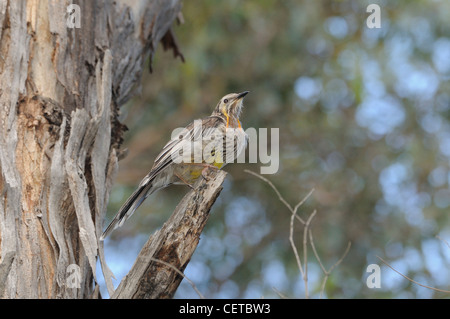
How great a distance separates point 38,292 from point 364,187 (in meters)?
6.68

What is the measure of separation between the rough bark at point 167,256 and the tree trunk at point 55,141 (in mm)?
567

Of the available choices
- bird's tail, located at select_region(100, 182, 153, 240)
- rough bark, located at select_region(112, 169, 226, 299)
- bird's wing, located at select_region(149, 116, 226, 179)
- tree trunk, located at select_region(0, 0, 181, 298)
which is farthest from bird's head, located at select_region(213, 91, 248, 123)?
rough bark, located at select_region(112, 169, 226, 299)

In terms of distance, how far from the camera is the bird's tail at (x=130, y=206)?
3607 mm

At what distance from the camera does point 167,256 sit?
272cm

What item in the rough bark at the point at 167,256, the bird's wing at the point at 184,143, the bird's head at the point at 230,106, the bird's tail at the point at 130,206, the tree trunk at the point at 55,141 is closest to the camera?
the rough bark at the point at 167,256

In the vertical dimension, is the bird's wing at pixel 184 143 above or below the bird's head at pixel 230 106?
below

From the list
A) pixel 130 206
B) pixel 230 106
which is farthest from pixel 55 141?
pixel 230 106

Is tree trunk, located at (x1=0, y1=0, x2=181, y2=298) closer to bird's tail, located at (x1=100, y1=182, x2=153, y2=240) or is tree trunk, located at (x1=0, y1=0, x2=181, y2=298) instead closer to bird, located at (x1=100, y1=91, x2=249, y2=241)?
bird's tail, located at (x1=100, y1=182, x2=153, y2=240)

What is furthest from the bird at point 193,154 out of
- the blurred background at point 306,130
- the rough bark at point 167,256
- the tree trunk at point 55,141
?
the blurred background at point 306,130

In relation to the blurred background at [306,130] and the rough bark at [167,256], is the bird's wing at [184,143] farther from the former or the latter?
the blurred background at [306,130]

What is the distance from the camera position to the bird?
3930 millimetres

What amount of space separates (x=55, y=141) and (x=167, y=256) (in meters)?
1.09
